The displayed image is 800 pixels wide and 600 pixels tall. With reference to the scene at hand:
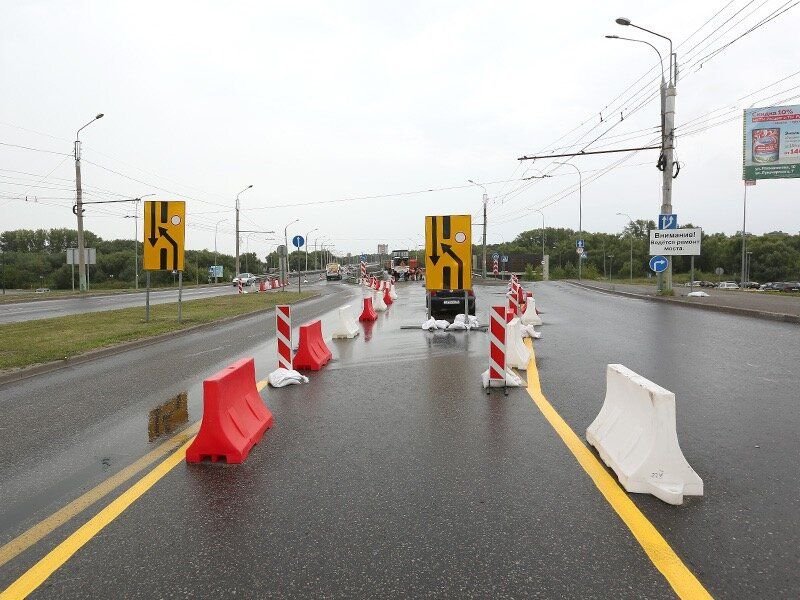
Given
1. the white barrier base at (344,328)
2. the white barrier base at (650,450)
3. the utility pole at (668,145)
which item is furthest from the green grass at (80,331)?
the utility pole at (668,145)

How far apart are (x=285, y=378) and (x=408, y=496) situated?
455cm

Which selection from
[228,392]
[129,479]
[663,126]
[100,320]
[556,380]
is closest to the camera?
[129,479]

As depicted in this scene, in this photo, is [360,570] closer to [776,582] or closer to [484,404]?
[776,582]

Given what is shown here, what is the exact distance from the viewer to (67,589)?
9.84 ft

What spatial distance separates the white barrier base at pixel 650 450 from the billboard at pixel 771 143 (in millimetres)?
22794

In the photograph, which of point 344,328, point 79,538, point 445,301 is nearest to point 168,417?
point 79,538

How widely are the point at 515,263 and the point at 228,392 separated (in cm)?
10892

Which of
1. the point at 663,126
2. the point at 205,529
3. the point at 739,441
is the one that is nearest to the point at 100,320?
the point at 205,529

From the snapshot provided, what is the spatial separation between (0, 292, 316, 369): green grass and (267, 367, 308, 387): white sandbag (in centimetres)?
454

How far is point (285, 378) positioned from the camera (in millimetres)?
8391

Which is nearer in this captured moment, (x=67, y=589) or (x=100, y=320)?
(x=67, y=589)

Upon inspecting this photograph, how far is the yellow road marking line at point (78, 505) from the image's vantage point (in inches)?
137

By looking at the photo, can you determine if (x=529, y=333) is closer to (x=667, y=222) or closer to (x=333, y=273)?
(x=667, y=222)

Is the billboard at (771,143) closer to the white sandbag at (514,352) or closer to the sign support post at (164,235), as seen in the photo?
the white sandbag at (514,352)
